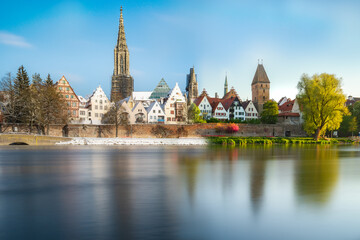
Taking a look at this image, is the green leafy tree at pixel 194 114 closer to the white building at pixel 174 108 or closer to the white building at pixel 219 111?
the white building at pixel 174 108

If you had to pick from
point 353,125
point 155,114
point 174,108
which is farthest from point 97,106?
point 353,125

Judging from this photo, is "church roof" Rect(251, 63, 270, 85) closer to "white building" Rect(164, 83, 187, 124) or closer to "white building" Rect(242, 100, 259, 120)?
"white building" Rect(242, 100, 259, 120)

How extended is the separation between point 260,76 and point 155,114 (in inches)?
1529

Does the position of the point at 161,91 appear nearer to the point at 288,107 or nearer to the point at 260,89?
the point at 260,89

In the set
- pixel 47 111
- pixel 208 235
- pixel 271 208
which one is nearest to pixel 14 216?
pixel 208 235

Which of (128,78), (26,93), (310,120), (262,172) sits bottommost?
(262,172)

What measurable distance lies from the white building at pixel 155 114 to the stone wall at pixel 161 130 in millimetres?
9923

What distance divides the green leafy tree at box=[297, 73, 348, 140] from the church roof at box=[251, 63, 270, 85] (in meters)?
38.5

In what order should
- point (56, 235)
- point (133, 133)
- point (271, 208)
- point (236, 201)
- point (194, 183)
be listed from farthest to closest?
1. point (133, 133)
2. point (194, 183)
3. point (236, 201)
4. point (271, 208)
5. point (56, 235)

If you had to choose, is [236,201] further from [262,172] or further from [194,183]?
[262,172]

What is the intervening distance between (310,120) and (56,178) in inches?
1660

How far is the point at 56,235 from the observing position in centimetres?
547

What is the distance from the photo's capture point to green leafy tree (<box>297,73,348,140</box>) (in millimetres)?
43906

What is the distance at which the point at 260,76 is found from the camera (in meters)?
85.1
